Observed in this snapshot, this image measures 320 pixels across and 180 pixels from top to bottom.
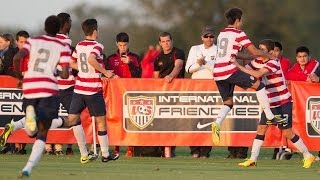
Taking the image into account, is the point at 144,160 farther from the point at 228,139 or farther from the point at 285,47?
the point at 285,47

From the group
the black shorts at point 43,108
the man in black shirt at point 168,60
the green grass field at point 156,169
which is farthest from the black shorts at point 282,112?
the black shorts at point 43,108

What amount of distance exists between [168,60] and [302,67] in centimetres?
252

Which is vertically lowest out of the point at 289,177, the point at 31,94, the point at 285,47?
the point at 289,177

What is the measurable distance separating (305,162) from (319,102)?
2921 mm

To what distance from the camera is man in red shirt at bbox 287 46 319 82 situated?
22328 millimetres

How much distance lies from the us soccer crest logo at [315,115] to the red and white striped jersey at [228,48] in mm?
3582

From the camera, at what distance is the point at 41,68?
638 inches

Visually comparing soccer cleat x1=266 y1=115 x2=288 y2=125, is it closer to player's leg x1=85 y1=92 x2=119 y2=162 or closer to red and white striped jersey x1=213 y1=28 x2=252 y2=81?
red and white striped jersey x1=213 y1=28 x2=252 y2=81

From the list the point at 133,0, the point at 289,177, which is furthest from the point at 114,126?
the point at 133,0

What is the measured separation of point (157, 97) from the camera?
73.0ft

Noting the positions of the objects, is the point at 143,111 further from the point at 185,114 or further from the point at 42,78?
the point at 42,78

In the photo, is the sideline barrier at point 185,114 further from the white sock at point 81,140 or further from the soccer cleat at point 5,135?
the soccer cleat at point 5,135

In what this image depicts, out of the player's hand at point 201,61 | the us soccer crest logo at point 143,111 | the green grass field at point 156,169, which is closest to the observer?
the green grass field at point 156,169

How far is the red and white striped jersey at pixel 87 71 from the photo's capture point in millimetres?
19031
